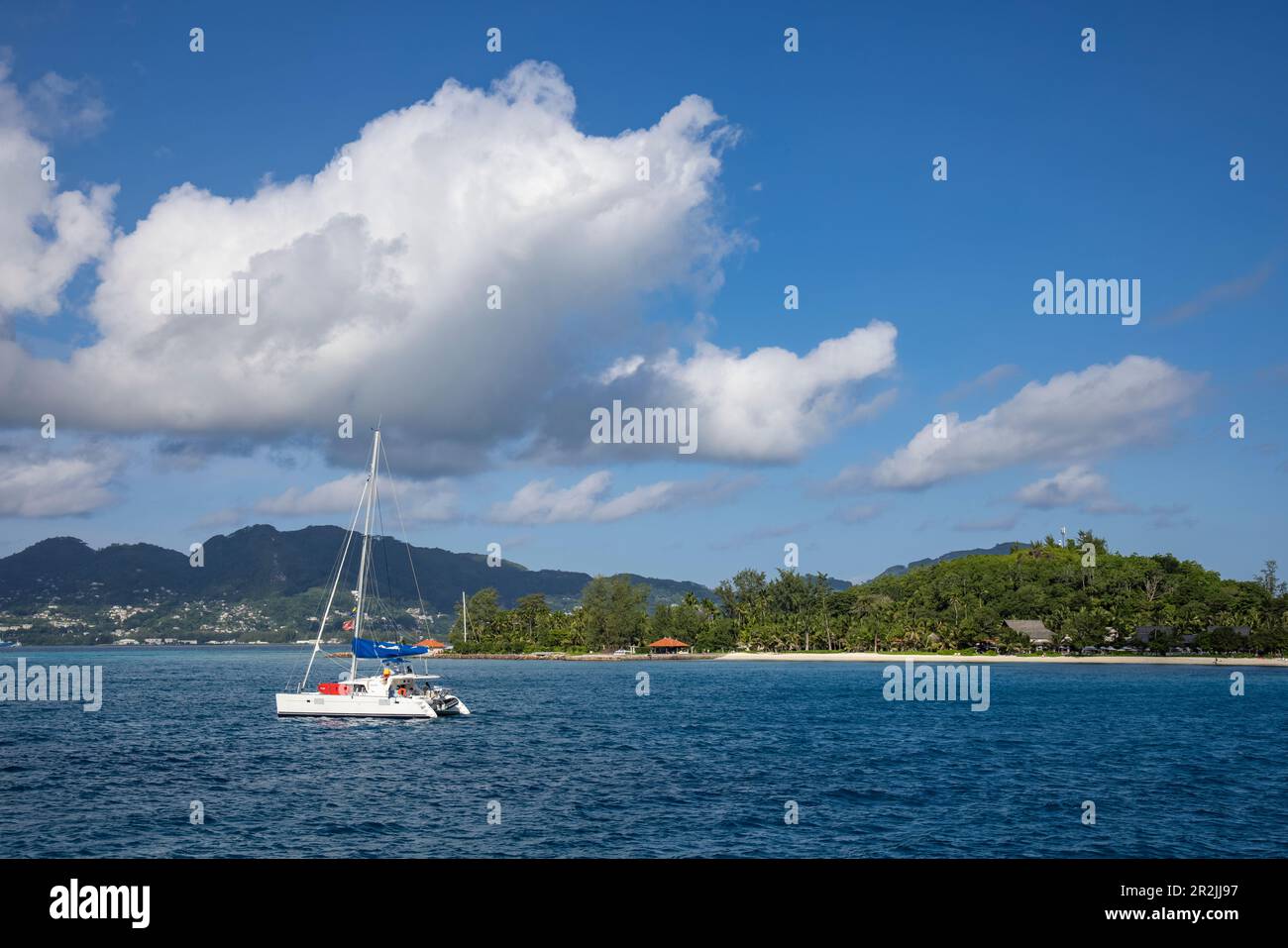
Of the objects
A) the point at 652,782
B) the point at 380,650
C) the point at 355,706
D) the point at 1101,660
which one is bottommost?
the point at 1101,660

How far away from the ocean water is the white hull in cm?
94

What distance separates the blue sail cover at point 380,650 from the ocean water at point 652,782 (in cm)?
484

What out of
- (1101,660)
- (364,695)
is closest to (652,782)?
(364,695)

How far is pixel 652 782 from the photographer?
139ft

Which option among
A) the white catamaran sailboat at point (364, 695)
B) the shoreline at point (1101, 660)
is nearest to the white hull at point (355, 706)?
the white catamaran sailboat at point (364, 695)

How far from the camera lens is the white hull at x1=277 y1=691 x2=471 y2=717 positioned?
65250mm

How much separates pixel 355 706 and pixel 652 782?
30.5 meters

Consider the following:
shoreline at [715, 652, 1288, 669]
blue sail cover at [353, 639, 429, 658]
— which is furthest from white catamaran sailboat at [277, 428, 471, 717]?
shoreline at [715, 652, 1288, 669]

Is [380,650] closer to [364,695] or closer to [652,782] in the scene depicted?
[364,695]

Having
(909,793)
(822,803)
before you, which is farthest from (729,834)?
(909,793)

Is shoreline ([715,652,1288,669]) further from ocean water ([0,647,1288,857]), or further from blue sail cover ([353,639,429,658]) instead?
blue sail cover ([353,639,429,658])
